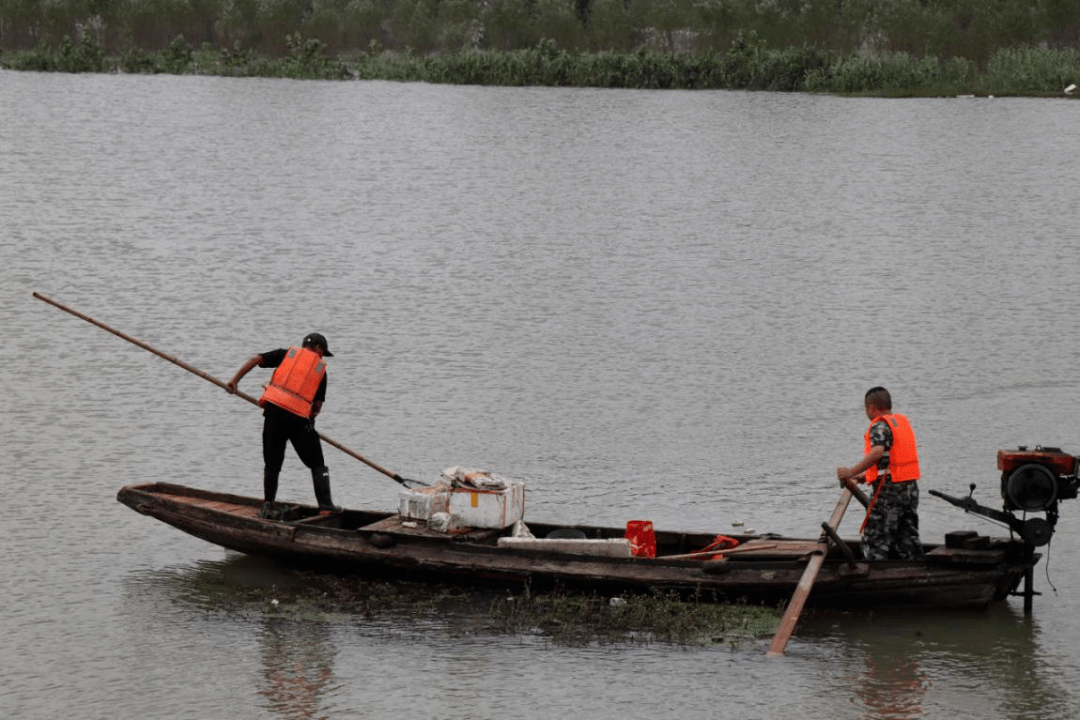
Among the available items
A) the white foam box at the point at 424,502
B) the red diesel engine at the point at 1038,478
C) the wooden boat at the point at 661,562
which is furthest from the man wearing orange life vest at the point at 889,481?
the white foam box at the point at 424,502

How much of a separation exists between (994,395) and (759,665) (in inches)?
399

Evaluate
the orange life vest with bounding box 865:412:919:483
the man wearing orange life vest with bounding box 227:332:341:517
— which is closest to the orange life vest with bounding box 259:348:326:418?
the man wearing orange life vest with bounding box 227:332:341:517

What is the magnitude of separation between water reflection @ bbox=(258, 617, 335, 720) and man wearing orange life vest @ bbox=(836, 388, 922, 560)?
3839mm

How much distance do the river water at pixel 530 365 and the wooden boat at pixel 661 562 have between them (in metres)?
0.33

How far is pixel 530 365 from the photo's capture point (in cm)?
2244

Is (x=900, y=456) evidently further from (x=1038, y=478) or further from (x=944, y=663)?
(x=944, y=663)

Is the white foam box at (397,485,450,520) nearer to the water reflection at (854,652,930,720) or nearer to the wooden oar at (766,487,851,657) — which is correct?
the wooden oar at (766,487,851,657)

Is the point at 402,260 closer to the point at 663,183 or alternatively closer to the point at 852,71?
the point at 663,183

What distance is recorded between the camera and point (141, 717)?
1106cm

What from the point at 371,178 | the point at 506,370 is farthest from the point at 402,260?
the point at 371,178

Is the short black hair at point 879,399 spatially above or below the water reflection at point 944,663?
above

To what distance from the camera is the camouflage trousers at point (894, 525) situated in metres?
12.6

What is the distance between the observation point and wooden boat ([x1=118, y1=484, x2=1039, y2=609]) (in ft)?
41.1

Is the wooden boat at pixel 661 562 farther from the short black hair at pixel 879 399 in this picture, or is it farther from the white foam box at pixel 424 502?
the short black hair at pixel 879 399
